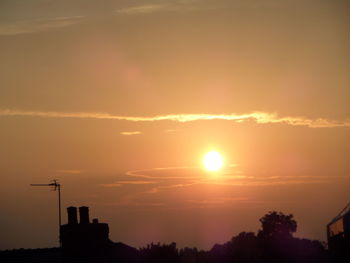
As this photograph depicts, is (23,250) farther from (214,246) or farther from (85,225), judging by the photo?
(214,246)

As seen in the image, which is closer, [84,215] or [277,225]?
[84,215]

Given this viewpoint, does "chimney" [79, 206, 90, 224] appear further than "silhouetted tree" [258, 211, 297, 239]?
No

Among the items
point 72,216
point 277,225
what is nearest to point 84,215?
point 72,216

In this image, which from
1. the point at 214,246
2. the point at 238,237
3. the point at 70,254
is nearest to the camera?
the point at 70,254

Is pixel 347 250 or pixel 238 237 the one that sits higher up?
pixel 238 237

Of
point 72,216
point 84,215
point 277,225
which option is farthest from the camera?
point 277,225

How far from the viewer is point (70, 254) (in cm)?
5000

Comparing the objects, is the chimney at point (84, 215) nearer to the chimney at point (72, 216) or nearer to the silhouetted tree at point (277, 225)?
the chimney at point (72, 216)

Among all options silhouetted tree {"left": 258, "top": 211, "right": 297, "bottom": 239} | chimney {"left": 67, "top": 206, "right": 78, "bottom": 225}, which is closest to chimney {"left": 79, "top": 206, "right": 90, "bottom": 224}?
chimney {"left": 67, "top": 206, "right": 78, "bottom": 225}

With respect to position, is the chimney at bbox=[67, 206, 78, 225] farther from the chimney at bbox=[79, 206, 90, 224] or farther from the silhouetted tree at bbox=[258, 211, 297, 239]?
the silhouetted tree at bbox=[258, 211, 297, 239]

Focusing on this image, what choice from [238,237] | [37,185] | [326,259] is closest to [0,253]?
[37,185]

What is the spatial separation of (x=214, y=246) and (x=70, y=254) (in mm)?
94818

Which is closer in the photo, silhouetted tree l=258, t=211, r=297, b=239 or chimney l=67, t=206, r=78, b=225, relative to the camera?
chimney l=67, t=206, r=78, b=225

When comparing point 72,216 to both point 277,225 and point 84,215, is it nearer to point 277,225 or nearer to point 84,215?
point 84,215
